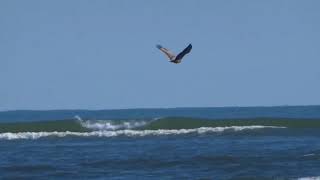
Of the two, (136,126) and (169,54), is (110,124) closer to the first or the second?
(136,126)

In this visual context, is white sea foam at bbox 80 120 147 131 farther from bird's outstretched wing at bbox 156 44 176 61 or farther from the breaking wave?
bird's outstretched wing at bbox 156 44 176 61

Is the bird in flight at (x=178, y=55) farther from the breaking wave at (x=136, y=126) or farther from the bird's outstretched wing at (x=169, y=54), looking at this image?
the breaking wave at (x=136, y=126)

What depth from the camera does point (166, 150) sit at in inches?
1368

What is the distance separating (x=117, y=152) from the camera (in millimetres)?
34688

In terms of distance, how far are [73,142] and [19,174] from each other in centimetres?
1497

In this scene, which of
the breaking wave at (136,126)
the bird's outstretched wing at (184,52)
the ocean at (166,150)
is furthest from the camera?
the breaking wave at (136,126)

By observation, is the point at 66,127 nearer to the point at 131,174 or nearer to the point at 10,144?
the point at 10,144

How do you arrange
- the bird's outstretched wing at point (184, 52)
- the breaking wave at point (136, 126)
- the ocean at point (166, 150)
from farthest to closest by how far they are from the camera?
the breaking wave at point (136, 126)
the ocean at point (166, 150)
the bird's outstretched wing at point (184, 52)

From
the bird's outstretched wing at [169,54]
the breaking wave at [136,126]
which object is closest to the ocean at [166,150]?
the breaking wave at [136,126]

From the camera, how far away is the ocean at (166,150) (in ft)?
87.0

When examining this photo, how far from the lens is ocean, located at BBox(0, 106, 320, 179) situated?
87.0 feet

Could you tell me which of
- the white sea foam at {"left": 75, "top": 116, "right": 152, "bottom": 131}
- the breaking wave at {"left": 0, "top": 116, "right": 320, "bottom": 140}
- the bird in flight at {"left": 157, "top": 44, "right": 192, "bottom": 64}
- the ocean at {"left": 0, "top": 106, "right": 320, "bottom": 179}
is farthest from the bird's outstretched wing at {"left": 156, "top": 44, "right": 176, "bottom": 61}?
the white sea foam at {"left": 75, "top": 116, "right": 152, "bottom": 131}

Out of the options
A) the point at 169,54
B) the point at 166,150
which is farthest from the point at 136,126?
the point at 169,54

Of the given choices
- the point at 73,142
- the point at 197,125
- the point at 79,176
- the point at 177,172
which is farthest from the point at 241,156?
the point at 197,125
